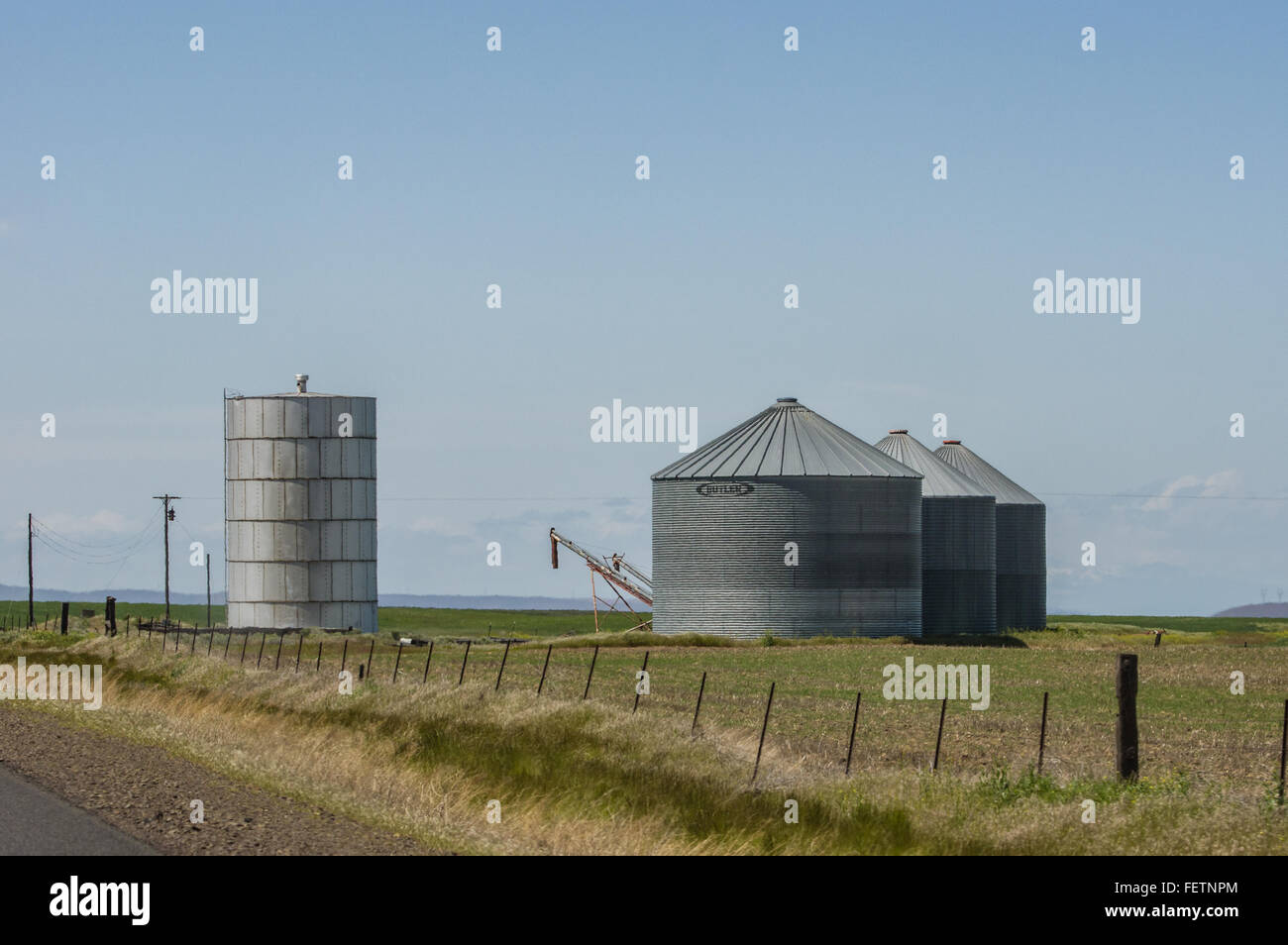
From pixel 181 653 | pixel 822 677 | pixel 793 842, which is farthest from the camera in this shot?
pixel 822 677

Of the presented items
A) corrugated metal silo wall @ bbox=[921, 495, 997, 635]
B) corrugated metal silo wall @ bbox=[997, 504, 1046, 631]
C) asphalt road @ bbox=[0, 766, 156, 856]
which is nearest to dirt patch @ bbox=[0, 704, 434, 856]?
asphalt road @ bbox=[0, 766, 156, 856]

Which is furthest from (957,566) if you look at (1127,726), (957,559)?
(1127,726)

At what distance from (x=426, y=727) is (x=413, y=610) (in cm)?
13268

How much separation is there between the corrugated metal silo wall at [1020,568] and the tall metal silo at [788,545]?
42.3ft

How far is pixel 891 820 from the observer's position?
16.8 meters

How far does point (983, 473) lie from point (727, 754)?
62870mm

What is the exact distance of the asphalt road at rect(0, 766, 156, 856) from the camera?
13.4 metres

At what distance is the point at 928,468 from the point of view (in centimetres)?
7475

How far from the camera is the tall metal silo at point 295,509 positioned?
68.0 meters

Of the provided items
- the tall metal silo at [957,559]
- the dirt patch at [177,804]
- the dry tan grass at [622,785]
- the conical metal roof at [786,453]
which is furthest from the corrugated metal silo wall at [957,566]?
the dirt patch at [177,804]

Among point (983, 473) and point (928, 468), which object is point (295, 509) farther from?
point (983, 473)

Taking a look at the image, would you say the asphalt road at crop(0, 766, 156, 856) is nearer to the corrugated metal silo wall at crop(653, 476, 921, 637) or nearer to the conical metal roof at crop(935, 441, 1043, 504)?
the corrugated metal silo wall at crop(653, 476, 921, 637)
